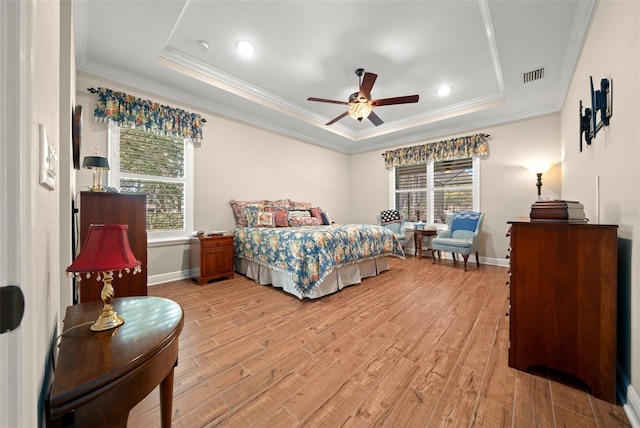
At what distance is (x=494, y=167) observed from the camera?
14.5 feet

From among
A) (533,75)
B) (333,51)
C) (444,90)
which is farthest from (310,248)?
(533,75)

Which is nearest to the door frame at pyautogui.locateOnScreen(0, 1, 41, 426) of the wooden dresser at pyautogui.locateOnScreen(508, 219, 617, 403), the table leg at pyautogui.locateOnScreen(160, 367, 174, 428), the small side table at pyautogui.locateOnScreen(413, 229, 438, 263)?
the table leg at pyautogui.locateOnScreen(160, 367, 174, 428)

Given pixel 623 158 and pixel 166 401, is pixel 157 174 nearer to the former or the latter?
pixel 166 401

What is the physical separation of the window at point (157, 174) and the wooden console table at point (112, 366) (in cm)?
272

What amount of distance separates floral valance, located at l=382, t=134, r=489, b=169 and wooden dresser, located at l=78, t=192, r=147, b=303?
475cm

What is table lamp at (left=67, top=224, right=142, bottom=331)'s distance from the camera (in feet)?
2.65

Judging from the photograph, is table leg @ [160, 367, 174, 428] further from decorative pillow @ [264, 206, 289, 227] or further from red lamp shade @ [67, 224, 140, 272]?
decorative pillow @ [264, 206, 289, 227]

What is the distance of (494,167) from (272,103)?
4004 mm

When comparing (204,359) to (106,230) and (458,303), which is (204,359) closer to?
(106,230)

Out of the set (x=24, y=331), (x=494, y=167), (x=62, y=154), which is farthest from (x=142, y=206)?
(x=494, y=167)

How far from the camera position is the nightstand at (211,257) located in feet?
10.9

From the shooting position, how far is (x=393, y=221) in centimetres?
529

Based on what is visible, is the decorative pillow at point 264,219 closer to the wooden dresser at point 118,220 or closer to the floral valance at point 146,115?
the floral valance at point 146,115

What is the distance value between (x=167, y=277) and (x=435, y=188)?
5.01 metres
